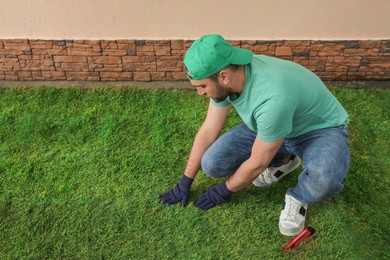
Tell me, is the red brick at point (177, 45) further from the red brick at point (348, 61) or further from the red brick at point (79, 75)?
the red brick at point (348, 61)

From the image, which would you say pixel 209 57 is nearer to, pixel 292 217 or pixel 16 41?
pixel 292 217

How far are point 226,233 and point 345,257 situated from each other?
29.6 inches

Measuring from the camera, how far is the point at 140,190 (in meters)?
2.99

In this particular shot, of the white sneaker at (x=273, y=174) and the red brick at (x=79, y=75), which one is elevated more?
the red brick at (x=79, y=75)

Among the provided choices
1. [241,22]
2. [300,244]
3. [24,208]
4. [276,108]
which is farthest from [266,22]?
[24,208]

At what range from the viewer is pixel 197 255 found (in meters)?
2.57

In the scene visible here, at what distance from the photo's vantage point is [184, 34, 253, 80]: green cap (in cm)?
204

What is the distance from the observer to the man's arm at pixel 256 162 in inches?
90.2

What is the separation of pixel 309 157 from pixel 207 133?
0.69m

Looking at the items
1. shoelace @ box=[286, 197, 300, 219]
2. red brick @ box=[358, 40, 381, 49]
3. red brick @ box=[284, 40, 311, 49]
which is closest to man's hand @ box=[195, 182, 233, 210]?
shoelace @ box=[286, 197, 300, 219]

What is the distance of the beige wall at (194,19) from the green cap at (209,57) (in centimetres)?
154

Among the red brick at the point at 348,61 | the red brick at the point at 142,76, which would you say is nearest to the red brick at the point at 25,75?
the red brick at the point at 142,76

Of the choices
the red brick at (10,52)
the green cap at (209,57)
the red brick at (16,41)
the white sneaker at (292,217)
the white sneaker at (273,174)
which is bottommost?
the white sneaker at (292,217)

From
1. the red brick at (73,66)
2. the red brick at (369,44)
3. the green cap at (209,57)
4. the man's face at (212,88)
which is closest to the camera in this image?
the green cap at (209,57)
